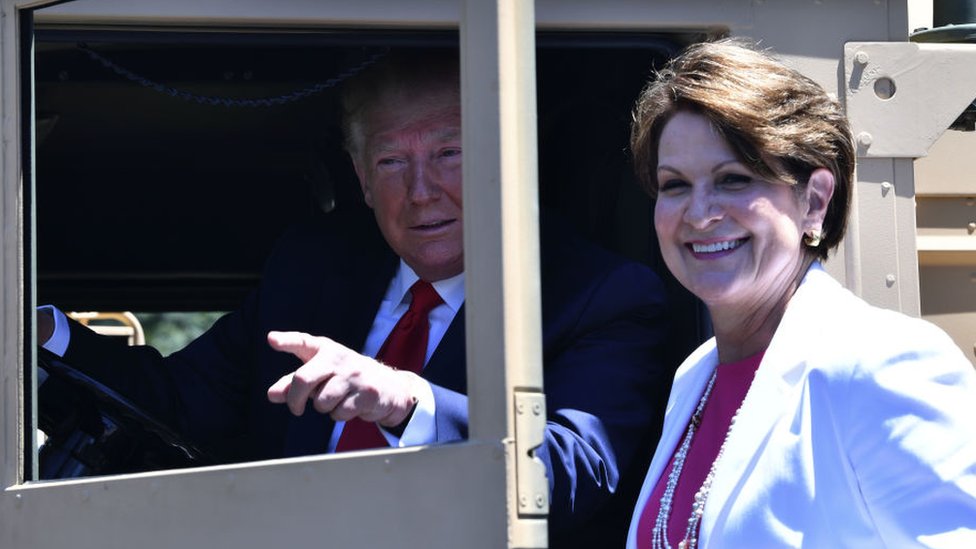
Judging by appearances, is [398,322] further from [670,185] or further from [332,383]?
[332,383]

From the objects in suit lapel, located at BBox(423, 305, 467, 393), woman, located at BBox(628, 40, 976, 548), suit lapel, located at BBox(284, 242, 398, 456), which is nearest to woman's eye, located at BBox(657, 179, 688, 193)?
woman, located at BBox(628, 40, 976, 548)

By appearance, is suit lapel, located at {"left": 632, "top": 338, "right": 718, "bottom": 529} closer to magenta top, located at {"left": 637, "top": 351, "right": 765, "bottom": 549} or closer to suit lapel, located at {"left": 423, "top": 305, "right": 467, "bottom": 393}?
magenta top, located at {"left": 637, "top": 351, "right": 765, "bottom": 549}

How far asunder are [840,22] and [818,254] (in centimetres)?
43

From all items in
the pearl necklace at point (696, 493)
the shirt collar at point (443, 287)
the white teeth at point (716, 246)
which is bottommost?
the pearl necklace at point (696, 493)

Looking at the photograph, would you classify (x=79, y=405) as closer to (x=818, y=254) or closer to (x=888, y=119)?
(x=818, y=254)

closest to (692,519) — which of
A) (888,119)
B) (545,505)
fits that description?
(545,505)

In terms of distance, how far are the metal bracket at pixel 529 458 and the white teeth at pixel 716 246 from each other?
553 mm

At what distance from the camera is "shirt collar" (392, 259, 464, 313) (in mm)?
2748

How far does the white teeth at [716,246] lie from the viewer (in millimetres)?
2223

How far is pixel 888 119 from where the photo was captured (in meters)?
2.49

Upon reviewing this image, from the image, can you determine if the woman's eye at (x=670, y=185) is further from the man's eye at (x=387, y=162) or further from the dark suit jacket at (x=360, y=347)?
the man's eye at (x=387, y=162)

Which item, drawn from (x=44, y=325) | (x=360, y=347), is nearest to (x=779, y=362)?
(x=360, y=347)

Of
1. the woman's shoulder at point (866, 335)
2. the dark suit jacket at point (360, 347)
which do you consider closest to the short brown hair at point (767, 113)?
the woman's shoulder at point (866, 335)

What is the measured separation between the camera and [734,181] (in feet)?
7.32
